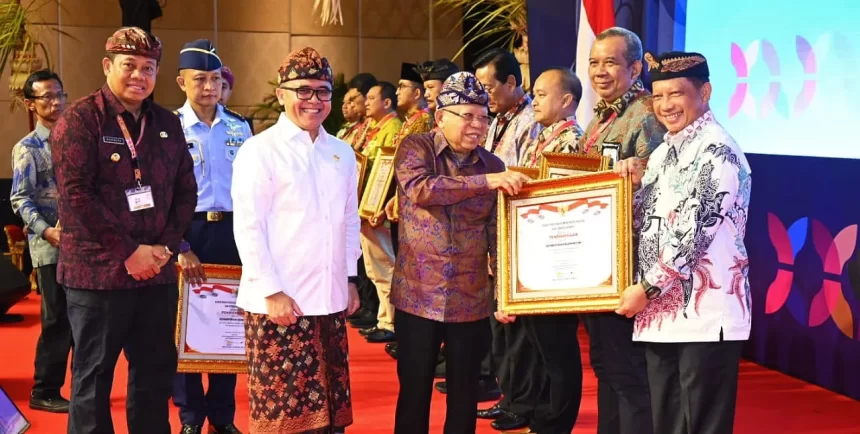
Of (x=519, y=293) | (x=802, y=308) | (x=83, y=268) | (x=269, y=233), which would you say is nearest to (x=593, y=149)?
(x=519, y=293)

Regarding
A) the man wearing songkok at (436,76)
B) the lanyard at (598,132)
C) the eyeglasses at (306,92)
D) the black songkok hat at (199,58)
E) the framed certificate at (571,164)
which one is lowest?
the framed certificate at (571,164)

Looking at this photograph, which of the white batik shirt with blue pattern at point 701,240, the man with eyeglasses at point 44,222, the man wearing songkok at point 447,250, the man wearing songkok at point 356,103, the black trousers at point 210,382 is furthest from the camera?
the man wearing songkok at point 356,103

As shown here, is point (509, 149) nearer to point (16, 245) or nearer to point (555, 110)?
point (555, 110)

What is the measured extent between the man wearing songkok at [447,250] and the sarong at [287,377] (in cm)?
34

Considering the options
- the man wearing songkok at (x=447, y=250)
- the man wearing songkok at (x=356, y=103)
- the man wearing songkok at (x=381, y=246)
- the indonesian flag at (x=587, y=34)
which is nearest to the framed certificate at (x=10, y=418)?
the man wearing songkok at (x=447, y=250)

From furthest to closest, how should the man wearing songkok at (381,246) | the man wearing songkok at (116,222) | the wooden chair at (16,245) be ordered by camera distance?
the wooden chair at (16,245), the man wearing songkok at (381,246), the man wearing songkok at (116,222)

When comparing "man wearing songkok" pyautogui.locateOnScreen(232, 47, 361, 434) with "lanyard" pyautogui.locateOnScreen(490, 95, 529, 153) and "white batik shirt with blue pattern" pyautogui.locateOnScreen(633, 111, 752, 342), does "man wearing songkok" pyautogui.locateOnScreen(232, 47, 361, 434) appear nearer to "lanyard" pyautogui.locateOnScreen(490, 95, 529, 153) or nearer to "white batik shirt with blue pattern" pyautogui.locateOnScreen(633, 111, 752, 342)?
"white batik shirt with blue pattern" pyautogui.locateOnScreen(633, 111, 752, 342)

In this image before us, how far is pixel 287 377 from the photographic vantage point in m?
3.13

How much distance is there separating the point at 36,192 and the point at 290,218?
2.20m

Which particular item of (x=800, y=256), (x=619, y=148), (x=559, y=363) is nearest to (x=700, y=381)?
(x=619, y=148)

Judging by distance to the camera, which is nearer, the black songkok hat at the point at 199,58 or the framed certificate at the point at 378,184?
the black songkok hat at the point at 199,58

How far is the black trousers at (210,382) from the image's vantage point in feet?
13.0

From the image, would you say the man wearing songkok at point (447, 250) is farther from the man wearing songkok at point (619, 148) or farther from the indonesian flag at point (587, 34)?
the indonesian flag at point (587, 34)

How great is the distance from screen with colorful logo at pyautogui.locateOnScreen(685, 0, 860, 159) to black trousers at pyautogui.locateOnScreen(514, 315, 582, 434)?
5.65ft
